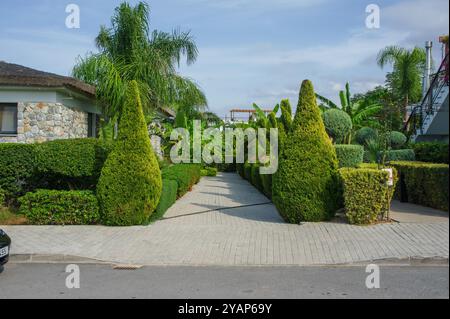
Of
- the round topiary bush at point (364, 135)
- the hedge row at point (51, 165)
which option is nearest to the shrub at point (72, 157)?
the hedge row at point (51, 165)

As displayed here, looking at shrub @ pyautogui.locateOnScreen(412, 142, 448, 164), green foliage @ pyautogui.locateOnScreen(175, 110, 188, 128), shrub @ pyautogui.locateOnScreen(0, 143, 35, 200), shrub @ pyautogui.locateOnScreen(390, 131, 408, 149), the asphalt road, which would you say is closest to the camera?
shrub @ pyautogui.locateOnScreen(412, 142, 448, 164)

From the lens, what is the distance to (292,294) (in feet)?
20.9

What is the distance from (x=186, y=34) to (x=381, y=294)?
16.4m

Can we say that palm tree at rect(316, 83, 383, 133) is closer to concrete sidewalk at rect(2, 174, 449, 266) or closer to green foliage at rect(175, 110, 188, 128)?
green foliage at rect(175, 110, 188, 128)

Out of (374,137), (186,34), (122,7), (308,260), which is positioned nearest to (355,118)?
(374,137)

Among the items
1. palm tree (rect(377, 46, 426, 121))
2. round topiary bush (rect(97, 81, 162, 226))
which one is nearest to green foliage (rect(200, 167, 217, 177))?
palm tree (rect(377, 46, 426, 121))

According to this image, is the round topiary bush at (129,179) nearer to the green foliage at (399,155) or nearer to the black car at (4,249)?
the black car at (4,249)

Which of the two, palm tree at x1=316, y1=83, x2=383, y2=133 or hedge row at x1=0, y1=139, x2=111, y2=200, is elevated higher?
palm tree at x1=316, y1=83, x2=383, y2=133

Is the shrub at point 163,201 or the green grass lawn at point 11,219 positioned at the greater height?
the shrub at point 163,201

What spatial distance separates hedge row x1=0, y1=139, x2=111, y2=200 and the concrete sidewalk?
1.63 metres

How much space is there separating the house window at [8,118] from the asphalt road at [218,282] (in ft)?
25.4

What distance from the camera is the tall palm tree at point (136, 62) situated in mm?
17594

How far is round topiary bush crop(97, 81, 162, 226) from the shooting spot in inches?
435
